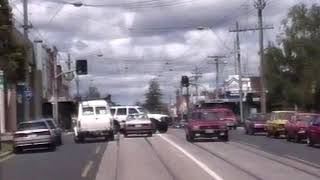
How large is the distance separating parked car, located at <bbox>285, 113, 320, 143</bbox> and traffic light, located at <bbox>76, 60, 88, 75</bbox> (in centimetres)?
1532

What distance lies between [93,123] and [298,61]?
2743cm

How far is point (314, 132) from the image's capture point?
33.7m

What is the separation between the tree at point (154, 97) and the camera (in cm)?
16330

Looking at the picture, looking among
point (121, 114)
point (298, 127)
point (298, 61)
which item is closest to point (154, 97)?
point (298, 61)

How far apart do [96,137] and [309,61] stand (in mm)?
24060

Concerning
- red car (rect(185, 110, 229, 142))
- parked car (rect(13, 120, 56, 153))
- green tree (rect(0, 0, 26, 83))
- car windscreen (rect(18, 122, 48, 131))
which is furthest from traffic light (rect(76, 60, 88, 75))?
green tree (rect(0, 0, 26, 83))

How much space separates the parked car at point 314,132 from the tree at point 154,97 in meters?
127

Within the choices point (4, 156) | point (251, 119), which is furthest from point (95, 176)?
point (251, 119)

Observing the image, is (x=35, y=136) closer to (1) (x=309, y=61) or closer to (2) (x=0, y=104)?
(2) (x=0, y=104)

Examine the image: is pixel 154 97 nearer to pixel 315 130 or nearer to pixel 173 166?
pixel 315 130

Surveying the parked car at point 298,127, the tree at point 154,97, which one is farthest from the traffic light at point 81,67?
the tree at point 154,97

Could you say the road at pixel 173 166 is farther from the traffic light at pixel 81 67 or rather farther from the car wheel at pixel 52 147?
the traffic light at pixel 81 67

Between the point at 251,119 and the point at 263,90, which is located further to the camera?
the point at 263,90

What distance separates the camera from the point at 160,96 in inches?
6688
